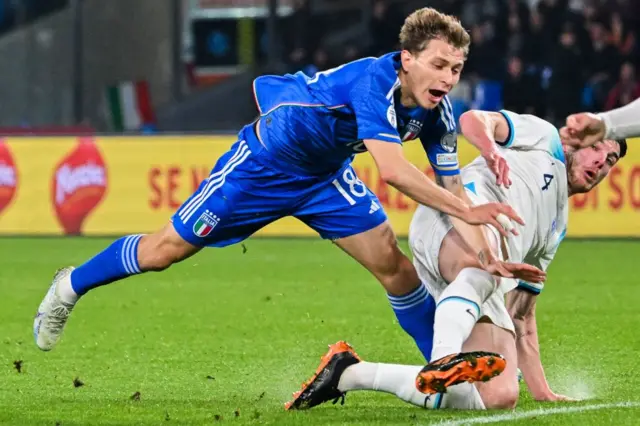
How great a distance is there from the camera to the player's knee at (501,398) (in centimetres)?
587

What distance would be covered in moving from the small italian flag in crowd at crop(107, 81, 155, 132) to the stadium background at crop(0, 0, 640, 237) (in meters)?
0.02

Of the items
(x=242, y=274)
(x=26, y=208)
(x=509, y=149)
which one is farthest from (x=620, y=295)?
(x=26, y=208)

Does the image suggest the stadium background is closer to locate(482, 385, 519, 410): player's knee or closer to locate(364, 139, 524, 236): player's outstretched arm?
locate(482, 385, 519, 410): player's knee

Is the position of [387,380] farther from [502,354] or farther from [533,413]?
[533,413]

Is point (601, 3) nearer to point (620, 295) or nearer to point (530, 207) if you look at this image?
point (620, 295)

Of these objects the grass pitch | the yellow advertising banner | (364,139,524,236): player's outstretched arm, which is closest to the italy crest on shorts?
the grass pitch

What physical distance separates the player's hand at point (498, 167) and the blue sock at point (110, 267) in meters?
1.78

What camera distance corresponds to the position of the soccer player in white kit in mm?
5820

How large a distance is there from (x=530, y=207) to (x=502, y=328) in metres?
0.65

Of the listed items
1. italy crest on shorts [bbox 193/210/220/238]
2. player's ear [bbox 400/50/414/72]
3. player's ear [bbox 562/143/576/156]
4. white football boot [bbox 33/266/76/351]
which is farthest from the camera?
white football boot [bbox 33/266/76/351]

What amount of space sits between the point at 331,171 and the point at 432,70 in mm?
842

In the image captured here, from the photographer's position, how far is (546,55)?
1744 centimetres

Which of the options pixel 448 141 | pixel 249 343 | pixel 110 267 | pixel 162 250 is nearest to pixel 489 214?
pixel 448 141

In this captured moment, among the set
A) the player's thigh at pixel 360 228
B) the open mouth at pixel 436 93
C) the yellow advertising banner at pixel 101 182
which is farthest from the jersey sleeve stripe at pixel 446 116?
the yellow advertising banner at pixel 101 182
